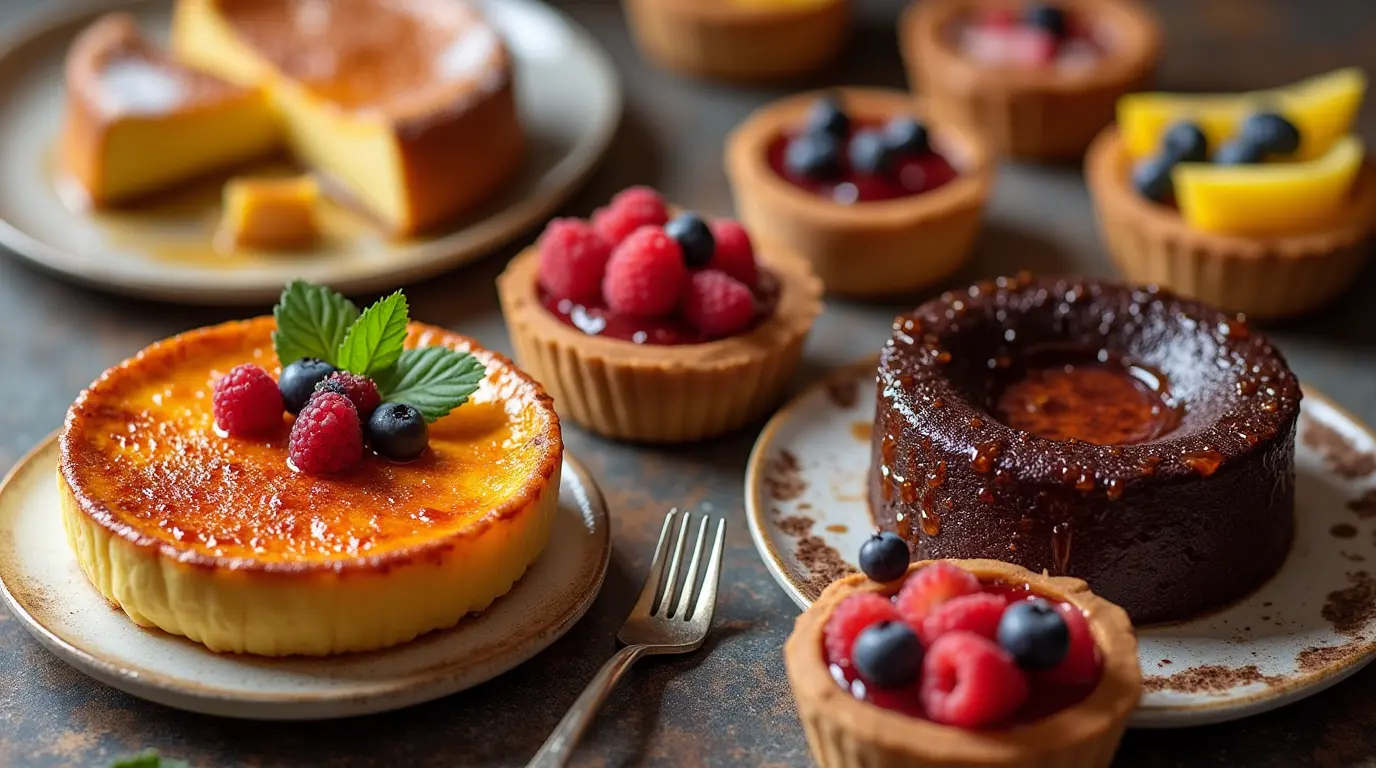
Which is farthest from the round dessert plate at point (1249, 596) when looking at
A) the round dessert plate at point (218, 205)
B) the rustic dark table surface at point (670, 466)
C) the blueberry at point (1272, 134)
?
the round dessert plate at point (218, 205)

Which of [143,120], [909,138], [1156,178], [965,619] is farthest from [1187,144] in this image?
[143,120]

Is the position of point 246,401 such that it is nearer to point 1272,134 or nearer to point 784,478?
point 784,478

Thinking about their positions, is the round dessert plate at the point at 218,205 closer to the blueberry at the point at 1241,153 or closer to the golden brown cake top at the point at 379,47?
the golden brown cake top at the point at 379,47

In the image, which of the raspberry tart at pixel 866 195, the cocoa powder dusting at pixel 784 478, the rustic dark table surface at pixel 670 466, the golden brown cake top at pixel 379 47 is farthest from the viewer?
the golden brown cake top at pixel 379 47

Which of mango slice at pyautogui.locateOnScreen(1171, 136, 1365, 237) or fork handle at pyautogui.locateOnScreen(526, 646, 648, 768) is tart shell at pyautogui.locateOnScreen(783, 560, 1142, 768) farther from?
mango slice at pyautogui.locateOnScreen(1171, 136, 1365, 237)

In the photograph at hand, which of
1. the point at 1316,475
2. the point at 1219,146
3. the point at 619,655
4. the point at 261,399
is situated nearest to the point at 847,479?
the point at 619,655

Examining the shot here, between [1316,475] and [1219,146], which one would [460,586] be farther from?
[1219,146]

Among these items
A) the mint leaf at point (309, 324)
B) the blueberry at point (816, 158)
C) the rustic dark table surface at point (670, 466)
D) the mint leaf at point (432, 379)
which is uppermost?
the mint leaf at point (309, 324)
